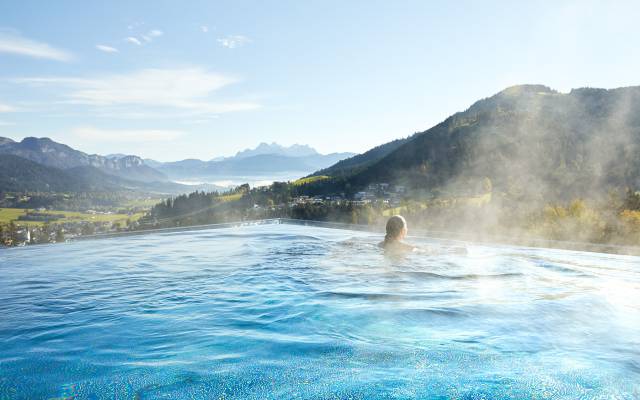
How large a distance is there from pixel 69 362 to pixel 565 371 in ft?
9.23

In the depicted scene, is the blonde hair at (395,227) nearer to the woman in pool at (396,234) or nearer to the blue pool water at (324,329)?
the woman in pool at (396,234)

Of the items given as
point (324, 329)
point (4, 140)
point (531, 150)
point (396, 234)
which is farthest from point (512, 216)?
point (4, 140)

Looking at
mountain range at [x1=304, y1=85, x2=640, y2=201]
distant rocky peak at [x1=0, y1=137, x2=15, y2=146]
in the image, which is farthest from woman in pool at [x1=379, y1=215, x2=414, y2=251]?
distant rocky peak at [x1=0, y1=137, x2=15, y2=146]

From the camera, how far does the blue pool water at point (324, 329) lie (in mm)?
2119

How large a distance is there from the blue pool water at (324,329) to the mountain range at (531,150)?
2473cm

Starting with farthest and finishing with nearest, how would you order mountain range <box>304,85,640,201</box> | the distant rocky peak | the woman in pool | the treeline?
1. the distant rocky peak
2. mountain range <box>304,85,640,201</box>
3. the treeline
4. the woman in pool

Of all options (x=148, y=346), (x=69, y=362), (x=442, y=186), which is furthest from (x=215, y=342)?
(x=442, y=186)

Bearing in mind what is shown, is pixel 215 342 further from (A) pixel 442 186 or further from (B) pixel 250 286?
(A) pixel 442 186

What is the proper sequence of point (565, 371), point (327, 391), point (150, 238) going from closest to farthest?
point (327, 391) < point (565, 371) < point (150, 238)

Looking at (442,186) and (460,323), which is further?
(442,186)

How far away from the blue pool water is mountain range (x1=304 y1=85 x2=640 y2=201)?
81.2ft

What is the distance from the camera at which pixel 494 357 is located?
2.46 metres

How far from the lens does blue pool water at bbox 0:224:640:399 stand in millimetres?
2119

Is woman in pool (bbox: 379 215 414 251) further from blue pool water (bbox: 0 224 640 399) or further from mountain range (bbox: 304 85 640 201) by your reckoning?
mountain range (bbox: 304 85 640 201)
